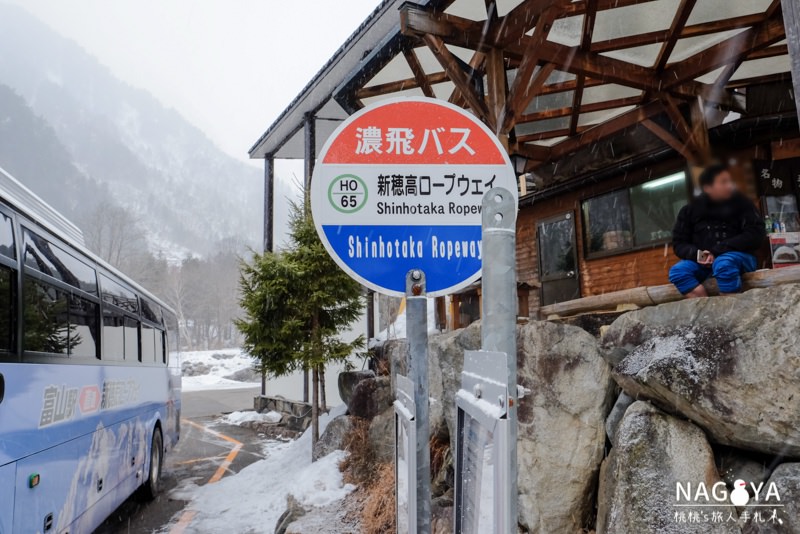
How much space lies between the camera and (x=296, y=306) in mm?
10805

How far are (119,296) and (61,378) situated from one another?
2864mm

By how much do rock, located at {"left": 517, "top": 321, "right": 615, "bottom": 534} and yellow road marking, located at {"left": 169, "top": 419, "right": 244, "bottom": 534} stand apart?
556 centimetres

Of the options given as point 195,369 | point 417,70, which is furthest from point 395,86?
point 195,369

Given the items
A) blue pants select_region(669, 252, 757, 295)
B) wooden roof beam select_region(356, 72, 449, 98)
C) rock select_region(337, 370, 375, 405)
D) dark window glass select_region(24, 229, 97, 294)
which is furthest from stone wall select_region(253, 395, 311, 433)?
blue pants select_region(669, 252, 757, 295)

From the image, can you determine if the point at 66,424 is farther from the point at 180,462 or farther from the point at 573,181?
the point at 573,181

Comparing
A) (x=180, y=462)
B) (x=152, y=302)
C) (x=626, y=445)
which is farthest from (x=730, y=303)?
(x=180, y=462)

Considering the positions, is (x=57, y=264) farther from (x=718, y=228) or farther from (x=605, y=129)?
(x=605, y=129)

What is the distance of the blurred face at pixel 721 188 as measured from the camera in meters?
4.57

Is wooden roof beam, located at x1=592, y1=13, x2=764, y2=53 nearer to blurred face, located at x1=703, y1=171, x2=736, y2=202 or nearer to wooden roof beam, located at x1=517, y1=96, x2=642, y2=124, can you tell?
wooden roof beam, located at x1=517, y1=96, x2=642, y2=124

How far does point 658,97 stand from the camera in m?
9.41

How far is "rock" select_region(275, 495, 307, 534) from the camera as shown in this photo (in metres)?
6.95

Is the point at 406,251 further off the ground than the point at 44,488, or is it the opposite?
the point at 406,251

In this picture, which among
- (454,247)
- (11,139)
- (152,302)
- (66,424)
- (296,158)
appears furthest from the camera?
(11,139)

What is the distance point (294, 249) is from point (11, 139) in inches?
6010
